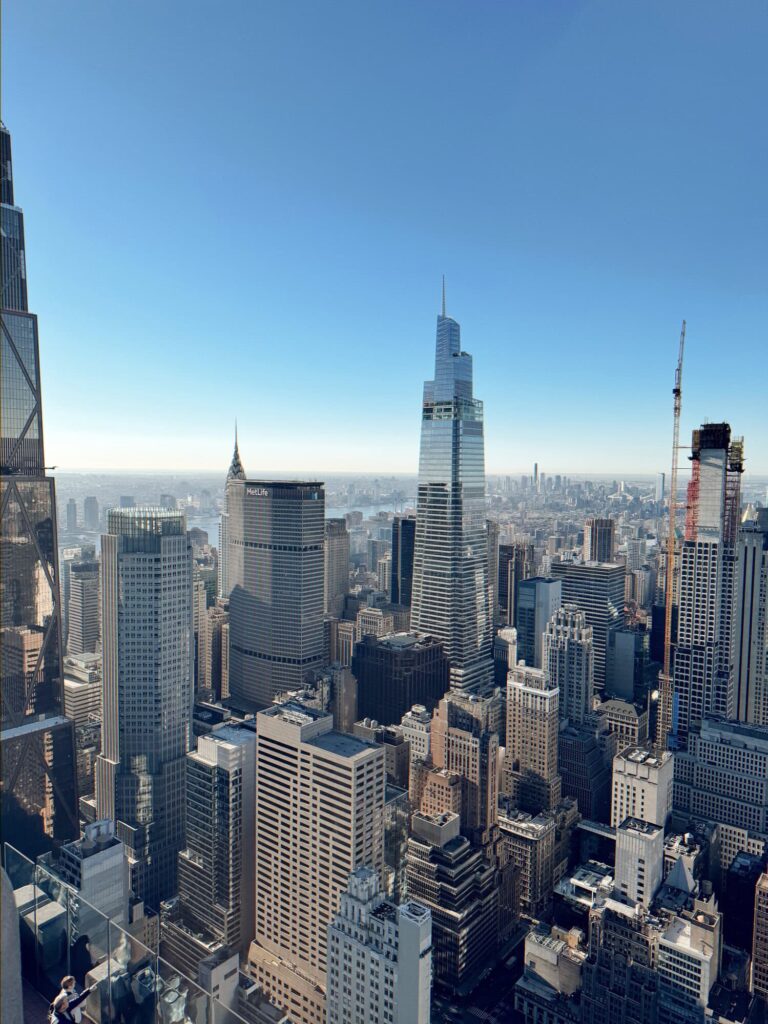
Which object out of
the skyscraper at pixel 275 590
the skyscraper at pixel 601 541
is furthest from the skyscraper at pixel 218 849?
the skyscraper at pixel 601 541

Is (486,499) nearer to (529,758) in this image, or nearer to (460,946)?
(529,758)

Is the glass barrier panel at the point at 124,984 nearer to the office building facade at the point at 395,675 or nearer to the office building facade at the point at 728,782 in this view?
the office building facade at the point at 728,782

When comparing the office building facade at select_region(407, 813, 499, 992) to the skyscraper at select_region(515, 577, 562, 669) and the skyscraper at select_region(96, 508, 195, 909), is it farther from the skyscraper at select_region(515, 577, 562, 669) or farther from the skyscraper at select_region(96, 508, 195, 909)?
the skyscraper at select_region(515, 577, 562, 669)

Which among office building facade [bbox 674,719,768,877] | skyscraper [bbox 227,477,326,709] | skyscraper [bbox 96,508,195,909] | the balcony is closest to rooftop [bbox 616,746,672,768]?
office building facade [bbox 674,719,768,877]

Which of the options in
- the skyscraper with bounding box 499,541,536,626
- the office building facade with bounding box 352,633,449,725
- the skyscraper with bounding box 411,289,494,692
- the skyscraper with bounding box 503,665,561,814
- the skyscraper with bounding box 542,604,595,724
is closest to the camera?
the skyscraper with bounding box 503,665,561,814

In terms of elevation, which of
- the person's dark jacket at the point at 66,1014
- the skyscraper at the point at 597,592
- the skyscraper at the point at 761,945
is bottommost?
the skyscraper at the point at 761,945

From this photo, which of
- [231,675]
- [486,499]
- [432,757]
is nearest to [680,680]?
[432,757]

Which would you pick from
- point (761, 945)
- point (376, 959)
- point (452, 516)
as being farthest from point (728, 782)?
point (452, 516)

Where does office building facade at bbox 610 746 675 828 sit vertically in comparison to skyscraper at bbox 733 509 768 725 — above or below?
below
